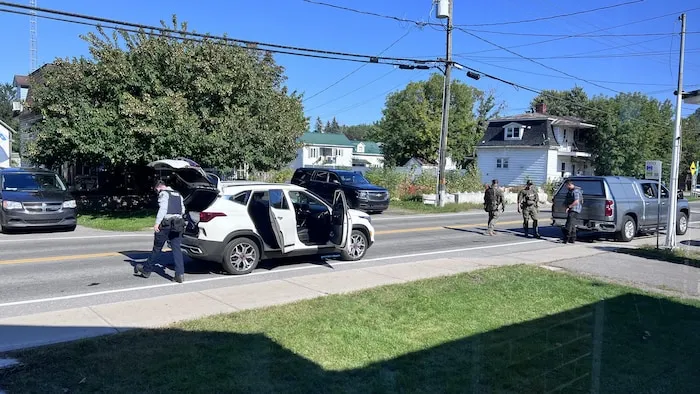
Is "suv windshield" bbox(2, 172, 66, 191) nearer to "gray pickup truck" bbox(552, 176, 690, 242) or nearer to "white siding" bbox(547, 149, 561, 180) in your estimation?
"gray pickup truck" bbox(552, 176, 690, 242)

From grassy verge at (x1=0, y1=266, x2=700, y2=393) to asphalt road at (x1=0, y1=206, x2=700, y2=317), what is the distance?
2418 mm

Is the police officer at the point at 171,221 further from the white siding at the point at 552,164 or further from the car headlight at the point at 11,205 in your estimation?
the white siding at the point at 552,164

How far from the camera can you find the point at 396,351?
545cm

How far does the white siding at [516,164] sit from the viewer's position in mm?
47344

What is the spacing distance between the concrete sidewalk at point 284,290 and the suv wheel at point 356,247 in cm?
100

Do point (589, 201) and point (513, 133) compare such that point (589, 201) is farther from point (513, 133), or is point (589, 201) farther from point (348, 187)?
point (513, 133)

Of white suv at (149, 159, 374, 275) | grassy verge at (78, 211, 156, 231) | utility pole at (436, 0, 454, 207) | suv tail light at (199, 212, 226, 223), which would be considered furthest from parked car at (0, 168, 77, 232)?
utility pole at (436, 0, 454, 207)

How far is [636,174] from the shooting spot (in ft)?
162

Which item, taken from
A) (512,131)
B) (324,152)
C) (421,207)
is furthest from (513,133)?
(324,152)

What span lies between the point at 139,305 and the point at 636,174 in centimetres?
5188

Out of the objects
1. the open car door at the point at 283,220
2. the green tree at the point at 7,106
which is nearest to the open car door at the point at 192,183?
the open car door at the point at 283,220

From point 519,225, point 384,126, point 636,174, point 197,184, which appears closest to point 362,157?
point 384,126

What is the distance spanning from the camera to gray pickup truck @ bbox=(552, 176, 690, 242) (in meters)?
15.2

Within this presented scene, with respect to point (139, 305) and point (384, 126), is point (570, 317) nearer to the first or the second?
point (139, 305)
